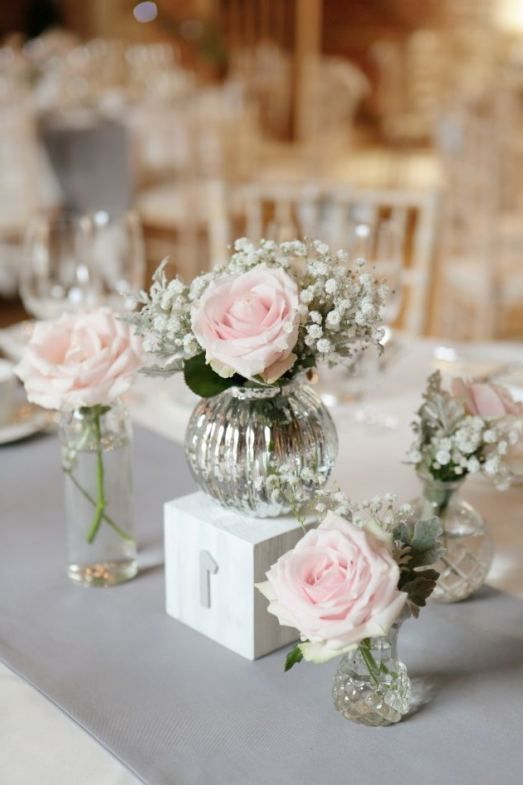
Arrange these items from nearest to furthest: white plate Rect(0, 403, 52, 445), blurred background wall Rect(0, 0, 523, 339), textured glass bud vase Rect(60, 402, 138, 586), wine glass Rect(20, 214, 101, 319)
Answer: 1. textured glass bud vase Rect(60, 402, 138, 586)
2. white plate Rect(0, 403, 52, 445)
3. wine glass Rect(20, 214, 101, 319)
4. blurred background wall Rect(0, 0, 523, 339)

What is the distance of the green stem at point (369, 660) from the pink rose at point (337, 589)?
0.05 m

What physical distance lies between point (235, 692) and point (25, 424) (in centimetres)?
69

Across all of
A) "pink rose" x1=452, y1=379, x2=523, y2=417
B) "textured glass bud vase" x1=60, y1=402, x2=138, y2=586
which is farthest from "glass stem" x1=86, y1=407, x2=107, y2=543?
"pink rose" x1=452, y1=379, x2=523, y2=417

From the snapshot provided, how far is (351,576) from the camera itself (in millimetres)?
689

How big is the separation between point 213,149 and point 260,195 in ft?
8.15

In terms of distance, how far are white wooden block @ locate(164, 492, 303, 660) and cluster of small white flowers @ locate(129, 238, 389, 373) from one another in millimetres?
147

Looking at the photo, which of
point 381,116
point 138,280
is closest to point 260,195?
point 138,280

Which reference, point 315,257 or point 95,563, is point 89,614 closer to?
point 95,563

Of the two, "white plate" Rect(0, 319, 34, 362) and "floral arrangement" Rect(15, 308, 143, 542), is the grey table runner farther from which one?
"white plate" Rect(0, 319, 34, 362)

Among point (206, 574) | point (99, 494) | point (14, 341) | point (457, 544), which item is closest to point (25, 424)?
point (14, 341)

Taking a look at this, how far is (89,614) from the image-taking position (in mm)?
983

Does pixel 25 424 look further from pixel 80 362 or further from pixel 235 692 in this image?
pixel 235 692

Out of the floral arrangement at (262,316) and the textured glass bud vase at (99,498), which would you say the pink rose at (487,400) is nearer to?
the floral arrangement at (262,316)

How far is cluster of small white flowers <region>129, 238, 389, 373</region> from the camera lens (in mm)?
827
